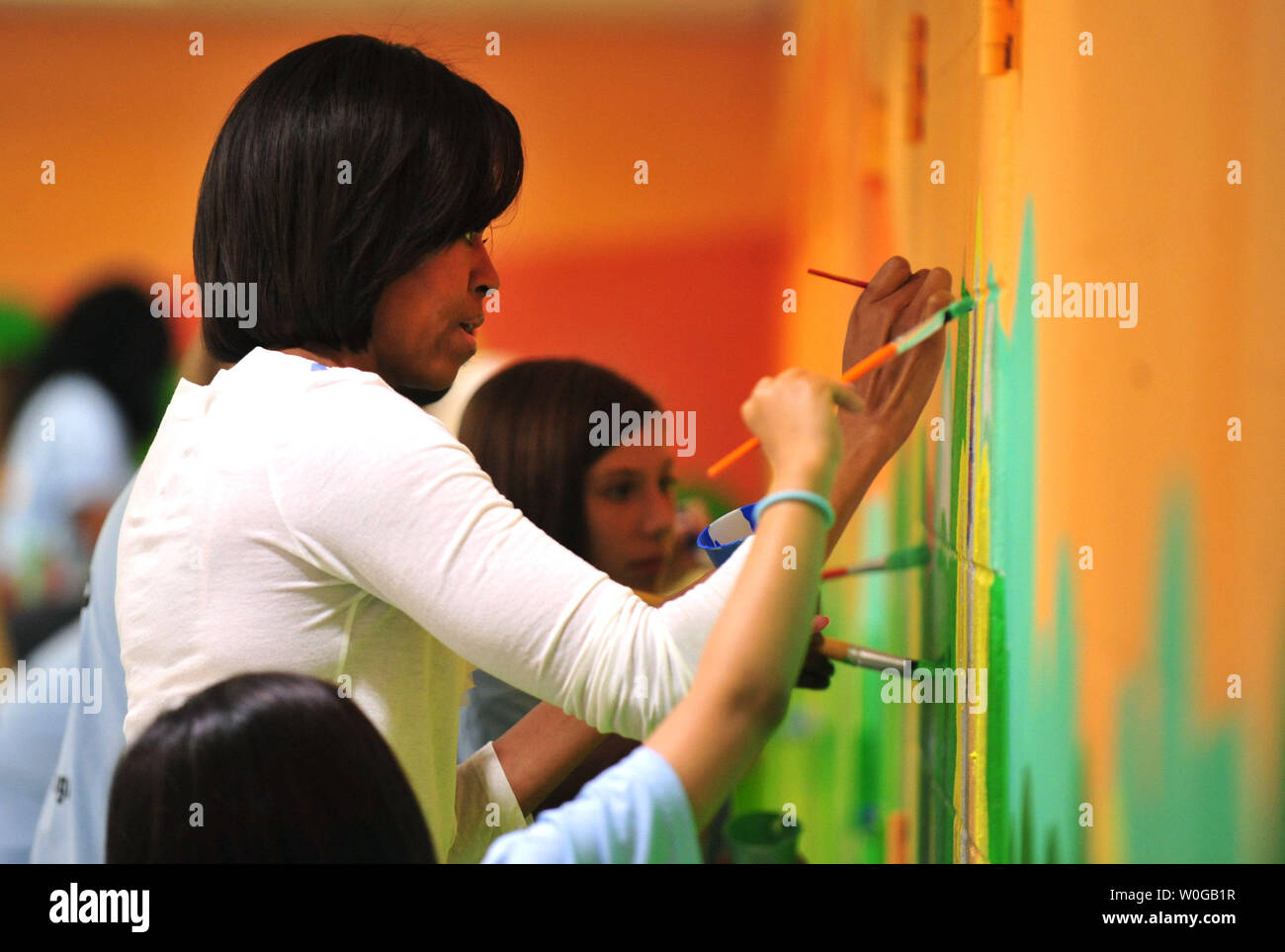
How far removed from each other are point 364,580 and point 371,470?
0.07 m

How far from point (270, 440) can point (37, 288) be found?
1935mm

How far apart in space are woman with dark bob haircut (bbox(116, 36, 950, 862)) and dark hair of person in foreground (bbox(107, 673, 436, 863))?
1.7 inches

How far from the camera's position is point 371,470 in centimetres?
62

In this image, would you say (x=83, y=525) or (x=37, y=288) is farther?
(x=37, y=288)

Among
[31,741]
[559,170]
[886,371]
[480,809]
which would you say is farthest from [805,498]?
[559,170]

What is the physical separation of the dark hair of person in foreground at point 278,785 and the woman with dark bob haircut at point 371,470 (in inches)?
1.7

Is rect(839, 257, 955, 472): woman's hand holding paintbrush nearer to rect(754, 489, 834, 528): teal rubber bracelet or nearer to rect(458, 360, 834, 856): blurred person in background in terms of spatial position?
rect(754, 489, 834, 528): teal rubber bracelet

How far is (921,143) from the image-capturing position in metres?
1.20

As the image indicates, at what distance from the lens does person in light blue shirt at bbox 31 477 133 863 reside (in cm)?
115

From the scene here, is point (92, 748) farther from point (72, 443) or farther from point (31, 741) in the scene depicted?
point (72, 443)

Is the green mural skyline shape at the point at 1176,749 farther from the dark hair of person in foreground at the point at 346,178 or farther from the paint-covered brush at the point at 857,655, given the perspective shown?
the dark hair of person in foreground at the point at 346,178

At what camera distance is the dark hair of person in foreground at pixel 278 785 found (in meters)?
0.62
